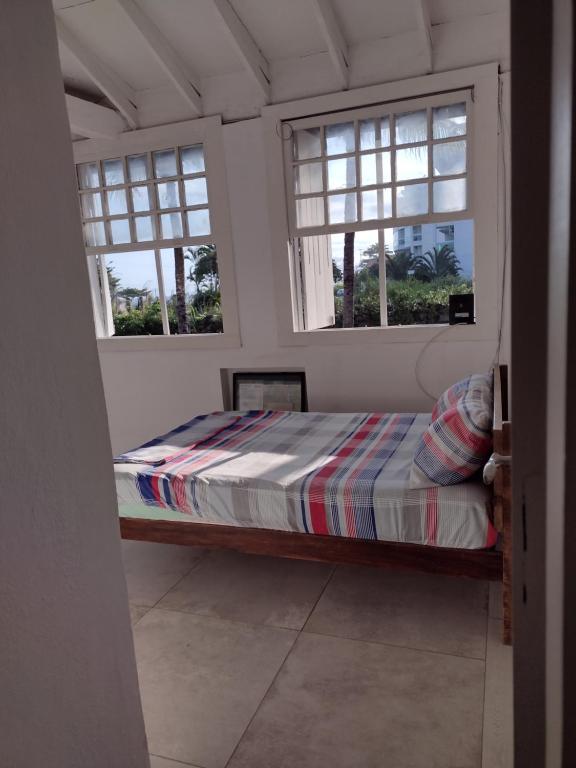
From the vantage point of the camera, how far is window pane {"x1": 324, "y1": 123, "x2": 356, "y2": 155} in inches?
161

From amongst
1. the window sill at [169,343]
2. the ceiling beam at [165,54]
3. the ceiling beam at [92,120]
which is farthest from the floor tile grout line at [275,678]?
the ceiling beam at [92,120]

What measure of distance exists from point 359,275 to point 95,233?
92.2 inches

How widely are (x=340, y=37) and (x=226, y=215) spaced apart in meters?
1.44

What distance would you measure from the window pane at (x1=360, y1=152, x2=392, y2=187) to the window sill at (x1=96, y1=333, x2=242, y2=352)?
5.08ft

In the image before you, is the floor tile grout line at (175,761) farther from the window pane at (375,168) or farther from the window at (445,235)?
the window at (445,235)

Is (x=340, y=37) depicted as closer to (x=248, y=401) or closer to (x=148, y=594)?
(x=248, y=401)

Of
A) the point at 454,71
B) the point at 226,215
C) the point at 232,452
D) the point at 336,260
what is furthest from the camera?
the point at 336,260

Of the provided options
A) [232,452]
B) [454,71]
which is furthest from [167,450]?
[454,71]

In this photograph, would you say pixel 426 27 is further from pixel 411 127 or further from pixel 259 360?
pixel 259 360

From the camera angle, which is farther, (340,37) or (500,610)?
(340,37)

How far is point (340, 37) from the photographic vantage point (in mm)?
3818

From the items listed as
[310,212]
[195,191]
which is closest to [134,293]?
[195,191]

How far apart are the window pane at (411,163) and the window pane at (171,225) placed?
180 cm

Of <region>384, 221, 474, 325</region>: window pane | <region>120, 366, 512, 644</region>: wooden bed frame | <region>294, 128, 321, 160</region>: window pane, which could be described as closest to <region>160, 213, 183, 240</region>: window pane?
<region>294, 128, 321, 160</region>: window pane
